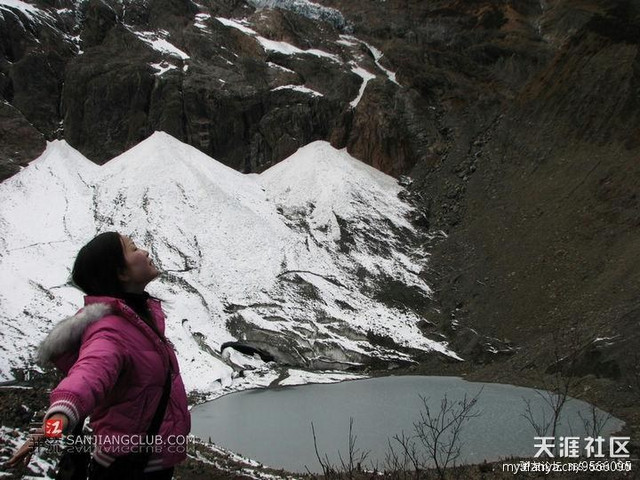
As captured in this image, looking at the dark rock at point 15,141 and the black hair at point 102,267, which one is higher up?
the black hair at point 102,267

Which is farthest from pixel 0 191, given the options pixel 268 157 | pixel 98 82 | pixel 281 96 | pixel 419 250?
pixel 419 250

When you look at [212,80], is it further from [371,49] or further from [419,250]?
[419,250]

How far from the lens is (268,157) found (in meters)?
46.8

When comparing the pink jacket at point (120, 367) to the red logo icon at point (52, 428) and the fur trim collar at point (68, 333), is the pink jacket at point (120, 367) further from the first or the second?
the red logo icon at point (52, 428)

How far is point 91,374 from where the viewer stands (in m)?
2.13

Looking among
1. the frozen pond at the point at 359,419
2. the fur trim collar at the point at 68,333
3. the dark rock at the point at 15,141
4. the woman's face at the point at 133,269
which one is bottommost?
the frozen pond at the point at 359,419

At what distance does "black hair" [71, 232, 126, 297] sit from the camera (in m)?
2.58

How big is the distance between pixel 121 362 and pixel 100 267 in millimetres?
521

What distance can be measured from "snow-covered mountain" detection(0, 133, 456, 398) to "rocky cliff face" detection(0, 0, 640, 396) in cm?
256

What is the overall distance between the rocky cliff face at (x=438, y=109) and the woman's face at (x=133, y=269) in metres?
20.3

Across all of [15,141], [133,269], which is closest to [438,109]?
[15,141]

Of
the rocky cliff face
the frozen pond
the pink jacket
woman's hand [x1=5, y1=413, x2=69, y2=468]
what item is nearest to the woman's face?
the pink jacket

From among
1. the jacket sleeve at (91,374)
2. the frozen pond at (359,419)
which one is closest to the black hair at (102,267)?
the jacket sleeve at (91,374)

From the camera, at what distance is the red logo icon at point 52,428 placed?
1.88m
